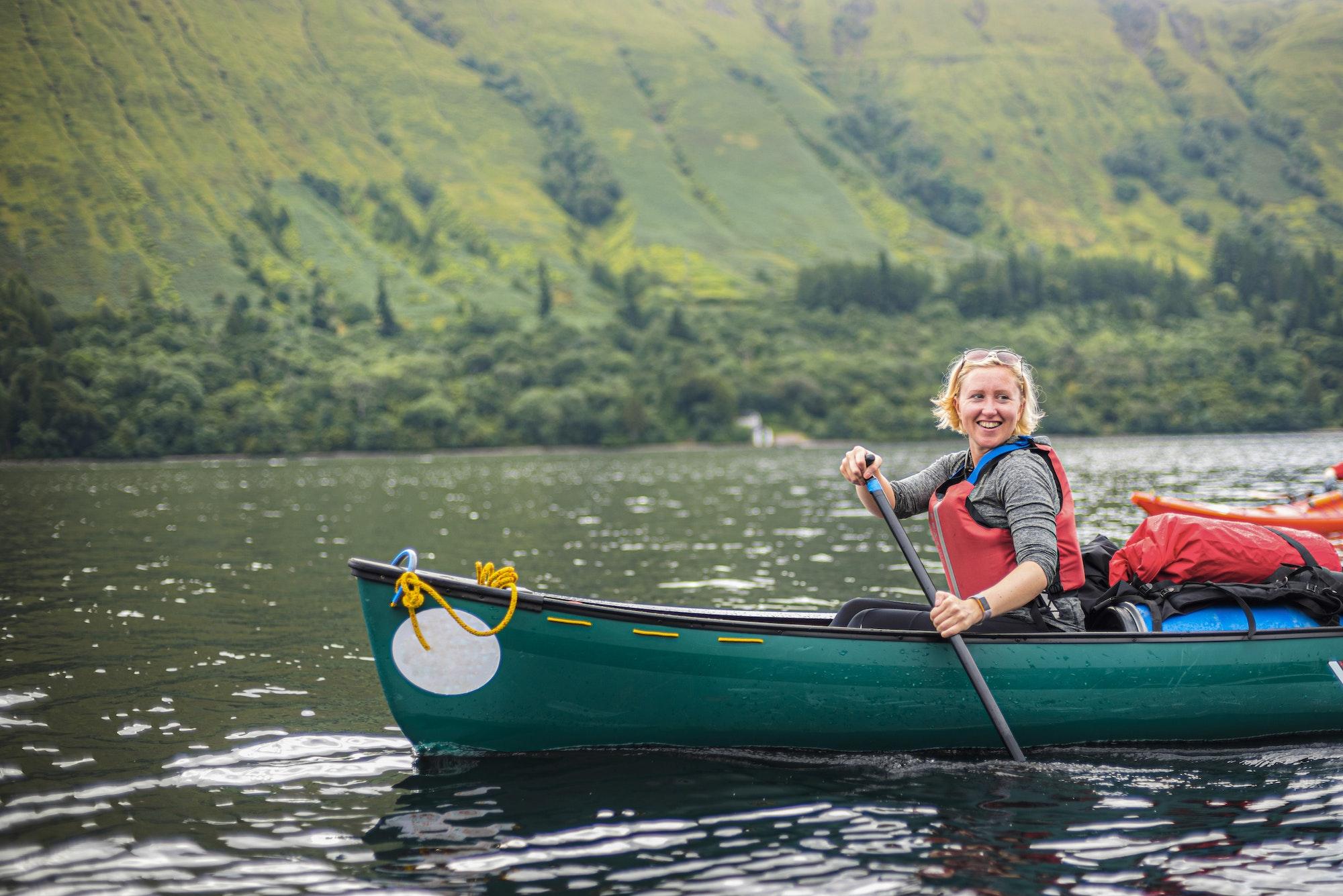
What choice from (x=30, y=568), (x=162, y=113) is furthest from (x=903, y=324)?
(x=30, y=568)

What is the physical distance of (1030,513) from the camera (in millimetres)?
7629

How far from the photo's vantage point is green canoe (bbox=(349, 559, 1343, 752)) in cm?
785

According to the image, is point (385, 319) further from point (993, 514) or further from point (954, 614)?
point (954, 614)

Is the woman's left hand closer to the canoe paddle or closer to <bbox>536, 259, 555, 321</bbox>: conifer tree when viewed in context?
the canoe paddle

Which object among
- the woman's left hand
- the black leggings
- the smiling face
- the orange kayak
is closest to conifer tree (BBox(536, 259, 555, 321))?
the orange kayak

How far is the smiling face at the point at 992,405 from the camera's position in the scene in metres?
8.01

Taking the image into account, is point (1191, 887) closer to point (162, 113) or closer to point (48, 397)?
point (48, 397)

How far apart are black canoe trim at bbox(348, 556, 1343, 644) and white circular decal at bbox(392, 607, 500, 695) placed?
26 centimetres

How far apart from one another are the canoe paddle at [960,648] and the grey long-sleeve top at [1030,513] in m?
0.55

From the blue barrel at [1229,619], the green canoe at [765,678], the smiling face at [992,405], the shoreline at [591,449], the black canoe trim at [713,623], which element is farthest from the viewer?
the shoreline at [591,449]

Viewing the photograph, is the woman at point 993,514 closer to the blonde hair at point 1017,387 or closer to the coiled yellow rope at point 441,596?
the blonde hair at point 1017,387

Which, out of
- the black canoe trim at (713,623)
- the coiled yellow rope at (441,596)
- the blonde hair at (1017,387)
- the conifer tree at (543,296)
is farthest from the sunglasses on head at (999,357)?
the conifer tree at (543,296)

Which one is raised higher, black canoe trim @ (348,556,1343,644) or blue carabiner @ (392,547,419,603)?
blue carabiner @ (392,547,419,603)

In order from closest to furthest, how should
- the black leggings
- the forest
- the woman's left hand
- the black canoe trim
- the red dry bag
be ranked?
the woman's left hand → the black canoe trim → the black leggings → the red dry bag → the forest
